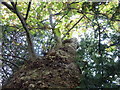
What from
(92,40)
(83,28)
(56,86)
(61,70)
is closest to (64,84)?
(56,86)

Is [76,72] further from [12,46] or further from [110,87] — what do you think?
[12,46]

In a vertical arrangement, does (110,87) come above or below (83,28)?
below

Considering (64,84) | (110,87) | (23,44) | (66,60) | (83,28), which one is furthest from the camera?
(83,28)

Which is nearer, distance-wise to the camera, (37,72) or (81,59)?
(81,59)

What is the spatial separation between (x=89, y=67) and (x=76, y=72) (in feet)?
1.29

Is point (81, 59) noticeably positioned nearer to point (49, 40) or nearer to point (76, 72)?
point (76, 72)

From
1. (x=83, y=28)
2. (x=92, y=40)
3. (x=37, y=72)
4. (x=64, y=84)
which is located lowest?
(x=64, y=84)

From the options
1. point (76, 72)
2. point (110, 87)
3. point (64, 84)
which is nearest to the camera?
point (110, 87)

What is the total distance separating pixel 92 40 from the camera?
1458 millimetres

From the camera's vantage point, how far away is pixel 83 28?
393 centimetres

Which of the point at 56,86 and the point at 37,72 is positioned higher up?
the point at 37,72

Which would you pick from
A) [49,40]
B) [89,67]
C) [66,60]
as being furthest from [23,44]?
[89,67]

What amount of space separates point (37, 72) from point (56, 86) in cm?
29

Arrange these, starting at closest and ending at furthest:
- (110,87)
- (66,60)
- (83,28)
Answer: (110,87), (66,60), (83,28)
